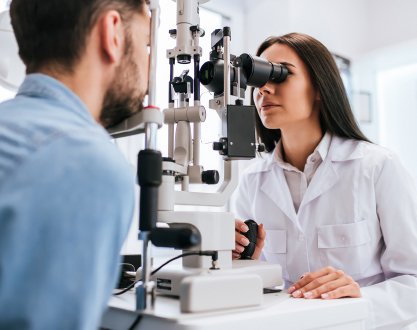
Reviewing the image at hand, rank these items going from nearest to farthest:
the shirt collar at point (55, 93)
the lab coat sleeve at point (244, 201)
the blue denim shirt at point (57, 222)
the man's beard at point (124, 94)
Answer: the blue denim shirt at point (57, 222) < the shirt collar at point (55, 93) < the man's beard at point (124, 94) < the lab coat sleeve at point (244, 201)

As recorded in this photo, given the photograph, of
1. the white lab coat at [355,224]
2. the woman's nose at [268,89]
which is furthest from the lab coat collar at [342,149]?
the woman's nose at [268,89]

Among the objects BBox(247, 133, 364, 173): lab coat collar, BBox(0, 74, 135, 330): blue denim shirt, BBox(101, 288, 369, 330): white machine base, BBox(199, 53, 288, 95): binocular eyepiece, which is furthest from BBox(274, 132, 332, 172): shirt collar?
BBox(0, 74, 135, 330): blue denim shirt

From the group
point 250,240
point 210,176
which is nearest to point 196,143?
point 210,176

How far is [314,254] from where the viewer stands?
4.58 feet

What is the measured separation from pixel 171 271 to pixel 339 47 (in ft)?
7.24

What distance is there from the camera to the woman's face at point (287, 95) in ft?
4.64

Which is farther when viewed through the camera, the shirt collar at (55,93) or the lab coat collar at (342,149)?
the lab coat collar at (342,149)

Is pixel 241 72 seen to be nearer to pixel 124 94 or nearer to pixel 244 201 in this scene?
pixel 124 94

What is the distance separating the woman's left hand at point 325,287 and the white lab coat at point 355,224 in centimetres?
22

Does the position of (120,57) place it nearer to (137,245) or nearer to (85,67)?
(85,67)

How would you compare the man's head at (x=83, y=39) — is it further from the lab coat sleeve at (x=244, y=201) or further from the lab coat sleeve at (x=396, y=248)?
the lab coat sleeve at (x=244, y=201)

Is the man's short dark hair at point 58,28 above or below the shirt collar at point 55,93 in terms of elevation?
above

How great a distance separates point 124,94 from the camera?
2.58 ft

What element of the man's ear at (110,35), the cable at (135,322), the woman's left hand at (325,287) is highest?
the man's ear at (110,35)
